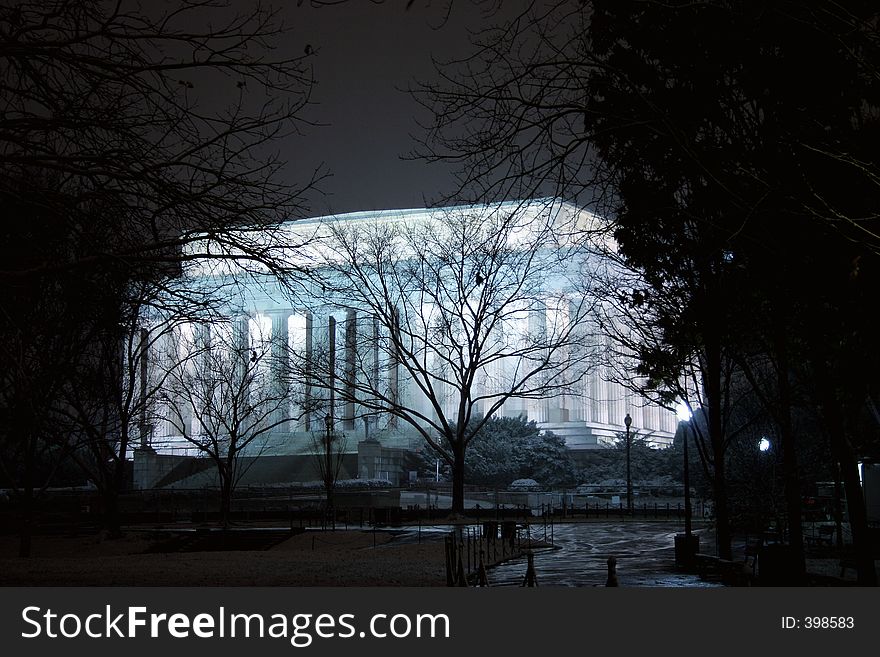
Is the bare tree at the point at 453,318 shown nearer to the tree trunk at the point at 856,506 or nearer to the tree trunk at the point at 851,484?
the tree trunk at the point at 851,484

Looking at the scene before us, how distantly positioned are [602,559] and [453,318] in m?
32.4

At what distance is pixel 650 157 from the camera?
13273 mm

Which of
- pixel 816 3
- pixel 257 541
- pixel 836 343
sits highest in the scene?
pixel 816 3

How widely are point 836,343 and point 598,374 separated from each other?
6107 cm

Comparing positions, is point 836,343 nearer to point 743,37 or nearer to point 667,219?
point 667,219

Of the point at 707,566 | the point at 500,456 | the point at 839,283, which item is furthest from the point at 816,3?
the point at 500,456

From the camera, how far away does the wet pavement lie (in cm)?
2072

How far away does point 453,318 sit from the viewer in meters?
58.1

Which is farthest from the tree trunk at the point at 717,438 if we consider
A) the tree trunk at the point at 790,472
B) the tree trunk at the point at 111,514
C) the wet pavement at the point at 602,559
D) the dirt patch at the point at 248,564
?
the tree trunk at the point at 111,514

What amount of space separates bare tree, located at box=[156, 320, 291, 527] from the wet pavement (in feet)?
44.8

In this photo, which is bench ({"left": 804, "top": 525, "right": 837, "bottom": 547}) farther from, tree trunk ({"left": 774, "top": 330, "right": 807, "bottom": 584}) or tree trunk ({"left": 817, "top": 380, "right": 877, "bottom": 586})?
tree trunk ({"left": 817, "top": 380, "right": 877, "bottom": 586})

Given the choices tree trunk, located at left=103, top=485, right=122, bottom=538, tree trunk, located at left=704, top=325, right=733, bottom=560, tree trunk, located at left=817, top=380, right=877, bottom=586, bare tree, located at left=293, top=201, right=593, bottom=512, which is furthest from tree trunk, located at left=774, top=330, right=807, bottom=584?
tree trunk, located at left=103, top=485, right=122, bottom=538

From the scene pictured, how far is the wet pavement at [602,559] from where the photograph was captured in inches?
816

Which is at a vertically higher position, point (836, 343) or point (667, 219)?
point (667, 219)
